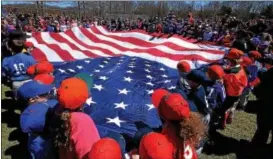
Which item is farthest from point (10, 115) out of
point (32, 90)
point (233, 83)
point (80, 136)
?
point (80, 136)

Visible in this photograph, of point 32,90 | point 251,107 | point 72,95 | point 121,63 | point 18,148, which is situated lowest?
point 251,107

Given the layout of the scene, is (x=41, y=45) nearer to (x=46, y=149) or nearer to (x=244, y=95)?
(x=244, y=95)

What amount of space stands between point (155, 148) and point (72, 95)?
75 cm

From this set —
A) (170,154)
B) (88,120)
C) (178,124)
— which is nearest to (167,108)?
(178,124)

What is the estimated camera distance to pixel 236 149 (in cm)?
512

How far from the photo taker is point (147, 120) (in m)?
4.61

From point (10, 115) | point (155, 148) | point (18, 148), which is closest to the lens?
point (155, 148)

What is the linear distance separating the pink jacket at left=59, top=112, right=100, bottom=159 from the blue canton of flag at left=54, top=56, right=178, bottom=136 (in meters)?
1.00

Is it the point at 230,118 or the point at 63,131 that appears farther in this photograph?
the point at 230,118

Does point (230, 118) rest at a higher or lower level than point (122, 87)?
lower

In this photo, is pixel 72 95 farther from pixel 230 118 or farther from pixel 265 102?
pixel 230 118

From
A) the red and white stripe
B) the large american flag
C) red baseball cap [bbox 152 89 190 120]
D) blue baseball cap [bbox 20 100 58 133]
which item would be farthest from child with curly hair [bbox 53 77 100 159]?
the red and white stripe

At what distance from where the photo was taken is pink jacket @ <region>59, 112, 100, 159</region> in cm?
231

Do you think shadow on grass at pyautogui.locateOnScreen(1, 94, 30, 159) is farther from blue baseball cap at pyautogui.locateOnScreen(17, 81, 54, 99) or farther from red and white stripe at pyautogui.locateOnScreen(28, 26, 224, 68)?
red and white stripe at pyautogui.locateOnScreen(28, 26, 224, 68)
